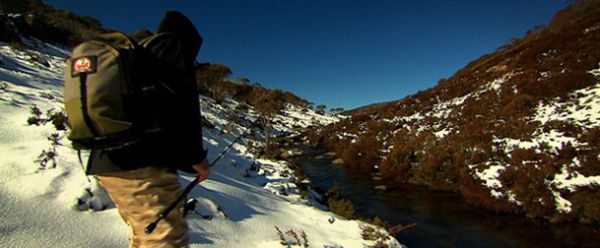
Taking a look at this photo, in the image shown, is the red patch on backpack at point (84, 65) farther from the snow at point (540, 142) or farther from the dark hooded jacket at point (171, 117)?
the snow at point (540, 142)

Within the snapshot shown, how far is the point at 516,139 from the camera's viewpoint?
10594 mm

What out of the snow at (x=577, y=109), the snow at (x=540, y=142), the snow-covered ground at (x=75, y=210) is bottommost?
the snow-covered ground at (x=75, y=210)

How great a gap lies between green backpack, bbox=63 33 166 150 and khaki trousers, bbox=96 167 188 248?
0.18 metres

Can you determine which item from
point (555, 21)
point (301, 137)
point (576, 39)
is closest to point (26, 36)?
point (301, 137)

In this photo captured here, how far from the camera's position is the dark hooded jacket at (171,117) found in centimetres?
134

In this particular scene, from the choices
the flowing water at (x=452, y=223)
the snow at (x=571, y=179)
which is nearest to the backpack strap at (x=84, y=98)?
the flowing water at (x=452, y=223)

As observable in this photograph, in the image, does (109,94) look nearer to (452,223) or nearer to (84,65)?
(84,65)

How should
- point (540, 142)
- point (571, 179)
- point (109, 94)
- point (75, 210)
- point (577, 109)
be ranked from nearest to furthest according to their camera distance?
point (109, 94), point (75, 210), point (571, 179), point (540, 142), point (577, 109)

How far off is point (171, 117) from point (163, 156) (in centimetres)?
19

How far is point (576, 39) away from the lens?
1722 centimetres

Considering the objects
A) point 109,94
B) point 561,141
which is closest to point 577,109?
point 561,141

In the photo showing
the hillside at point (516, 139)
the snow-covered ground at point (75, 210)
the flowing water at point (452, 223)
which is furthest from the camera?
the hillside at point (516, 139)

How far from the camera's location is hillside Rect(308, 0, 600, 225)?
8281 mm

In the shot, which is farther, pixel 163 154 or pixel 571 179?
pixel 571 179
